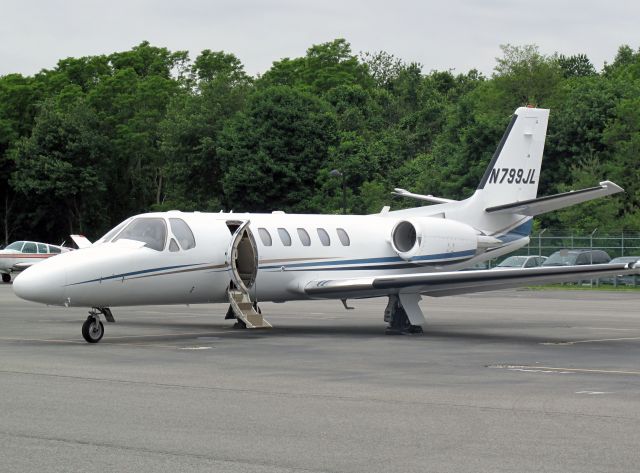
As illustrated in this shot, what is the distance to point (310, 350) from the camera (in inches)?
736

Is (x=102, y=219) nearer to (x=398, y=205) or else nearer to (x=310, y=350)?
(x=398, y=205)

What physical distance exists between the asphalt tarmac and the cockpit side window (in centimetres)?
186

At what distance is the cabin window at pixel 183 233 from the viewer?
70.6ft

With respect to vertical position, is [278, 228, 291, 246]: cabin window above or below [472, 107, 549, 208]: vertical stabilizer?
below

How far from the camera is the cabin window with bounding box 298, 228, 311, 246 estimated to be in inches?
936

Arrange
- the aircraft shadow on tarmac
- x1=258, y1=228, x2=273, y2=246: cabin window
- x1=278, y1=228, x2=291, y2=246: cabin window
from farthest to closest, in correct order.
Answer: x1=278, y1=228, x2=291, y2=246: cabin window → x1=258, y1=228, x2=273, y2=246: cabin window → the aircraft shadow on tarmac

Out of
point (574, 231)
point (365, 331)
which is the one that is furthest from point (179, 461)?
point (574, 231)

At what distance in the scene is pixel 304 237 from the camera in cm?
2391

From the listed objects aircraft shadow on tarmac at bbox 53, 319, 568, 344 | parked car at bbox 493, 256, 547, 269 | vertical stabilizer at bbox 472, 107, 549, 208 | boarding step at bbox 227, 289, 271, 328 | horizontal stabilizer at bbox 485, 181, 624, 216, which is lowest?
aircraft shadow on tarmac at bbox 53, 319, 568, 344

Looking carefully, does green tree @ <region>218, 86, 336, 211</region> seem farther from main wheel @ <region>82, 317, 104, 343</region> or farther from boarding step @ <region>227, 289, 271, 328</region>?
main wheel @ <region>82, 317, 104, 343</region>

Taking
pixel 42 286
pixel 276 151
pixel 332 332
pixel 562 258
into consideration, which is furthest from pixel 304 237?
pixel 276 151

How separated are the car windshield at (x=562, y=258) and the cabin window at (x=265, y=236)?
30.4 meters

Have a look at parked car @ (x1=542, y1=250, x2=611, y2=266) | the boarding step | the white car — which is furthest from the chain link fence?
the boarding step

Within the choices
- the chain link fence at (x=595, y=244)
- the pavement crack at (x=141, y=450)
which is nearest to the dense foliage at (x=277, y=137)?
the chain link fence at (x=595, y=244)
